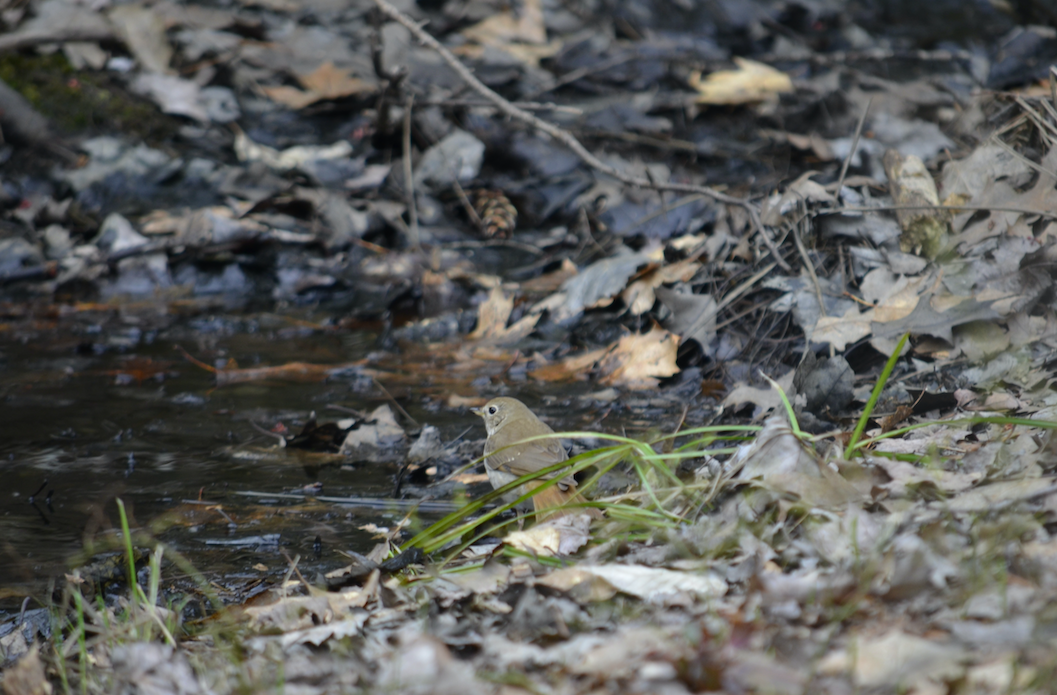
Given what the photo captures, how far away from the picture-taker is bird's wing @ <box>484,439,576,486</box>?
2.86 meters

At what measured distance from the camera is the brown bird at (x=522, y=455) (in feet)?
8.82

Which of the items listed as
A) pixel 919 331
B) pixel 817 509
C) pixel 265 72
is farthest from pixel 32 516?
pixel 265 72

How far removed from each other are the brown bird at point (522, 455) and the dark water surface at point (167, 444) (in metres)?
0.39

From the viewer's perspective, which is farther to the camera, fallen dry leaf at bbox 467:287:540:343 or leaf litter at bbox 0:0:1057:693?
fallen dry leaf at bbox 467:287:540:343

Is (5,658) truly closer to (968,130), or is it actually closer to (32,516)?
(32,516)

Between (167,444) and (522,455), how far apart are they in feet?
5.48

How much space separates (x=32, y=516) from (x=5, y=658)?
988mm

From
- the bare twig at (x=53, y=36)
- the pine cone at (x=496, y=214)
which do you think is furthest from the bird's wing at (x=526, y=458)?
the bare twig at (x=53, y=36)

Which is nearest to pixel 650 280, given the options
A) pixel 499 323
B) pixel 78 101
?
pixel 499 323

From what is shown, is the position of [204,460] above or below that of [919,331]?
below

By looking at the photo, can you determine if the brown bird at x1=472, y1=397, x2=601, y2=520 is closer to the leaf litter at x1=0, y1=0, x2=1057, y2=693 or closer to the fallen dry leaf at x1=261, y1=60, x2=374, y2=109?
the leaf litter at x1=0, y1=0, x2=1057, y2=693

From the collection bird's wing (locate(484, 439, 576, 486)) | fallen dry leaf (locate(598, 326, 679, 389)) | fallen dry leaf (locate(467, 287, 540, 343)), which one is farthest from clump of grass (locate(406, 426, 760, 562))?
fallen dry leaf (locate(467, 287, 540, 343))

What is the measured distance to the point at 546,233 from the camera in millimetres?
6375

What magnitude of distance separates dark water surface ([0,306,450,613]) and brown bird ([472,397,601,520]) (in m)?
0.39
